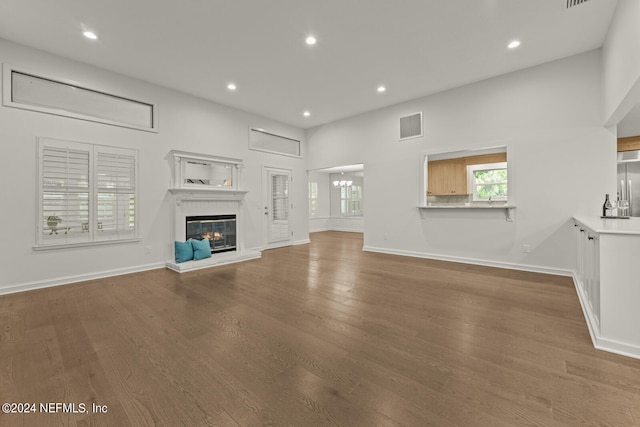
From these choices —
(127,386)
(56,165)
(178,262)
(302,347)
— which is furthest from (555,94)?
(56,165)

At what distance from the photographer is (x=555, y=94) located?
4.23m

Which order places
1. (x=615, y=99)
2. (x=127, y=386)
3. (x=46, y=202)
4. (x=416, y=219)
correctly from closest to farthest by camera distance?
(x=127, y=386)
(x=615, y=99)
(x=46, y=202)
(x=416, y=219)

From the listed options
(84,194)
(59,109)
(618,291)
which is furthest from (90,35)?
(618,291)

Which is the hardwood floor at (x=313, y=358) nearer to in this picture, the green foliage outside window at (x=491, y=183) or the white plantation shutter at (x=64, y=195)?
the white plantation shutter at (x=64, y=195)

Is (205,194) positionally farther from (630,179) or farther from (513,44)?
(630,179)

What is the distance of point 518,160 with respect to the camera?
179 inches

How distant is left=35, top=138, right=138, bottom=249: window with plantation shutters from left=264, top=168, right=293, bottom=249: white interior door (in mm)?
2954

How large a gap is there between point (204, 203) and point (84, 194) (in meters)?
1.88

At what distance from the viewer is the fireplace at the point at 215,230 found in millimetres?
5387

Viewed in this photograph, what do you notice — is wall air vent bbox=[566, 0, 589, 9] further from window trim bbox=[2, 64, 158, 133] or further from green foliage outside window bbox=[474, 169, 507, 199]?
window trim bbox=[2, 64, 158, 133]

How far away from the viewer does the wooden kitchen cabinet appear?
7.43m

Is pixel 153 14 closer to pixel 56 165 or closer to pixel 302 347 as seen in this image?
pixel 56 165

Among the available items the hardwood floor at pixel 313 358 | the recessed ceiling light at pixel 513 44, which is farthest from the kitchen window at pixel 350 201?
the hardwood floor at pixel 313 358

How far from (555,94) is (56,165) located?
305 inches
